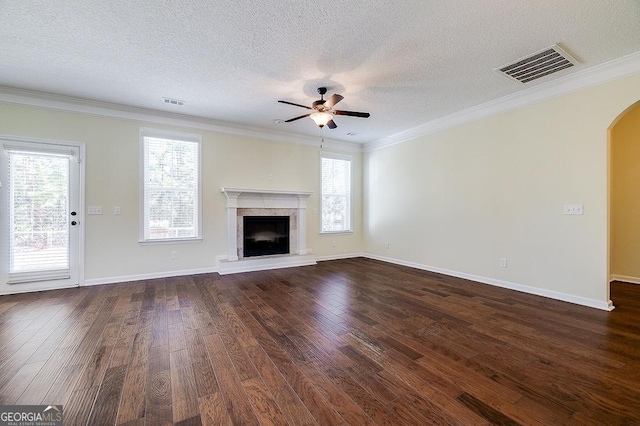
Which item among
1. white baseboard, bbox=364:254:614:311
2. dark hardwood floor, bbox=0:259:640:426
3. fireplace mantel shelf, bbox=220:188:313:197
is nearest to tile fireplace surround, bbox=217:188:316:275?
fireplace mantel shelf, bbox=220:188:313:197

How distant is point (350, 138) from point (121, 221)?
4771mm

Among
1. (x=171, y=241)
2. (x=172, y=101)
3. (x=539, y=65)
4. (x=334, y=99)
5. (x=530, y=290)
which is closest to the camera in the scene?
(x=539, y=65)

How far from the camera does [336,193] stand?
6.65 metres

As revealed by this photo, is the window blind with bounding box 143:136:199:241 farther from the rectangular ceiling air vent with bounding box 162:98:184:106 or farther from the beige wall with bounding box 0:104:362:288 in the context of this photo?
the rectangular ceiling air vent with bounding box 162:98:184:106

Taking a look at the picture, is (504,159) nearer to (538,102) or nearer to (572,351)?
(538,102)

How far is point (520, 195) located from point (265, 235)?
4.54 m

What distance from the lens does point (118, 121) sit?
4418 mm

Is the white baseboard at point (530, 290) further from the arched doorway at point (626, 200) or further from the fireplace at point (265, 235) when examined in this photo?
the fireplace at point (265, 235)

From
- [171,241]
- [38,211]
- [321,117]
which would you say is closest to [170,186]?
[171,241]

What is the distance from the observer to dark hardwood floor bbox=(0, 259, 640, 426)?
1569mm

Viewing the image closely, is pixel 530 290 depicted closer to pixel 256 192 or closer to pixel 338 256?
pixel 338 256

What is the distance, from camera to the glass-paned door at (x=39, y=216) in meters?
3.75

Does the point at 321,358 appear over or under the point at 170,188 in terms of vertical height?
under

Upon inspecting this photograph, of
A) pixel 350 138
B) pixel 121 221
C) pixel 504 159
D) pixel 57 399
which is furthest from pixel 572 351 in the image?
pixel 121 221
